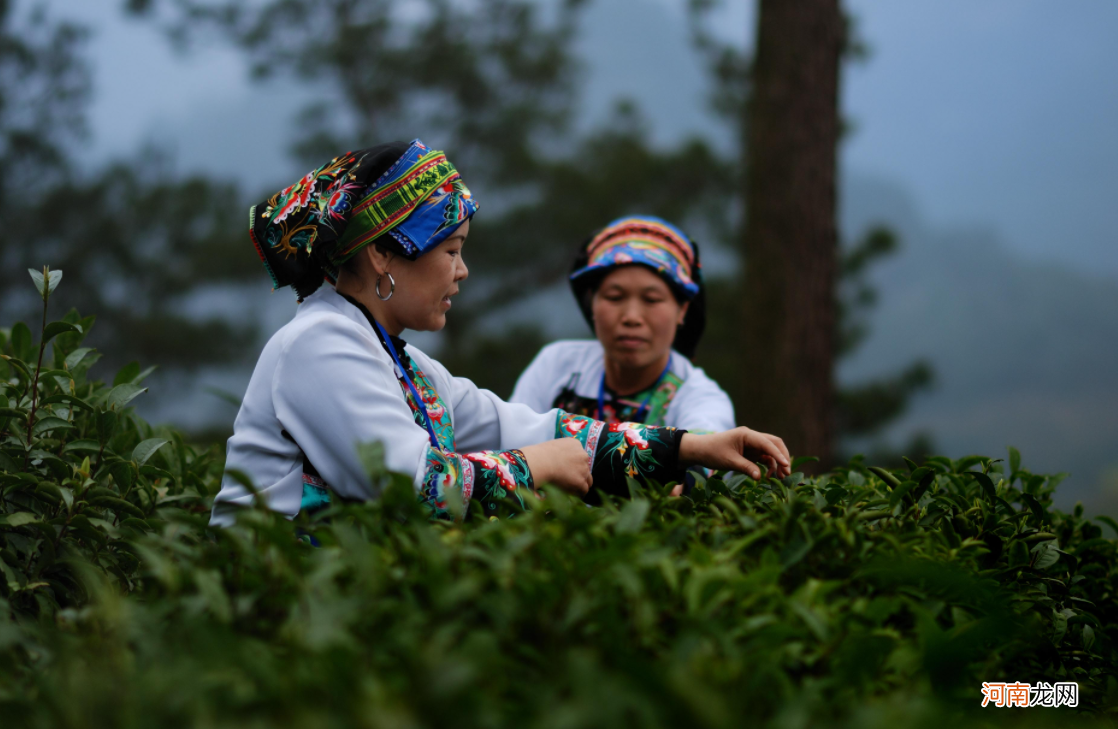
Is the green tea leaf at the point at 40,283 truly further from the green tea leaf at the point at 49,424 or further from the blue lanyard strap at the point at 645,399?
the blue lanyard strap at the point at 645,399

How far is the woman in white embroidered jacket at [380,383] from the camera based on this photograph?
194cm

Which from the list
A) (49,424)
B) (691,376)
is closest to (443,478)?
A: (49,424)

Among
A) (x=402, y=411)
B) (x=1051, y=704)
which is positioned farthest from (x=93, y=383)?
(x=1051, y=704)

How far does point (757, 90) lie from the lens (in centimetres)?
569

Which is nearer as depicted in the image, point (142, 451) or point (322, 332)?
point (322, 332)

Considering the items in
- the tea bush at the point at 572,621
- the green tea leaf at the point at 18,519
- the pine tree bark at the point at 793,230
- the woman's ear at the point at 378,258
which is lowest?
the tea bush at the point at 572,621

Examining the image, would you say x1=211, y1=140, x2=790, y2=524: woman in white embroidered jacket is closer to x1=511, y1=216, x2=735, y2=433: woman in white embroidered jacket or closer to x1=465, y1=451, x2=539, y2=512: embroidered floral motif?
x1=465, y1=451, x2=539, y2=512: embroidered floral motif

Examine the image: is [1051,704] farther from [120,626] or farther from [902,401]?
[902,401]

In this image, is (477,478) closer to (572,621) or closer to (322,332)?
(322,332)

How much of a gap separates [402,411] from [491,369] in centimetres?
1045

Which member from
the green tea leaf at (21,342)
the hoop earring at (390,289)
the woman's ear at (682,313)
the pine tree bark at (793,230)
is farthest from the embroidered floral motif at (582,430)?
the pine tree bark at (793,230)

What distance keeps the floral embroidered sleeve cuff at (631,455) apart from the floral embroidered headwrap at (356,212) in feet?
2.12

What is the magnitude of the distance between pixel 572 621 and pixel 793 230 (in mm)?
4624

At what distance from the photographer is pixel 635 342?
326 centimetres
